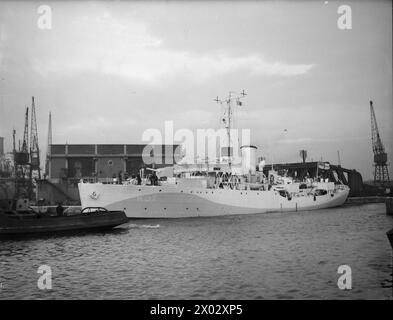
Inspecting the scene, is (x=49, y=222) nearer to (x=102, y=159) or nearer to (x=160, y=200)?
(x=160, y=200)

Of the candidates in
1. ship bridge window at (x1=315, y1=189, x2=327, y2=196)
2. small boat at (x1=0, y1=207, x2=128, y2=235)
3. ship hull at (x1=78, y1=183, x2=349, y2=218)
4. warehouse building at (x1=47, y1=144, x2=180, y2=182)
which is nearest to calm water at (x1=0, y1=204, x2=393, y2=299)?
small boat at (x1=0, y1=207, x2=128, y2=235)

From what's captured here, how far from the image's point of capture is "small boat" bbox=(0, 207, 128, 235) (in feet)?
Result: 84.8

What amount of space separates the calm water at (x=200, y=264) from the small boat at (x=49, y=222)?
32.9 inches

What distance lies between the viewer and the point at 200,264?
16875 mm

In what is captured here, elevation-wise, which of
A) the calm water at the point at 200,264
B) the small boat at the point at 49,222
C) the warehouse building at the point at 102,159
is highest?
the warehouse building at the point at 102,159

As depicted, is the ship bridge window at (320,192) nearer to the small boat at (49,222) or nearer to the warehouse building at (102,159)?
the warehouse building at (102,159)

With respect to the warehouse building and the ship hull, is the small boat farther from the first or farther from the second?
the warehouse building

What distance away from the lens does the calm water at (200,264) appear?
12766 millimetres

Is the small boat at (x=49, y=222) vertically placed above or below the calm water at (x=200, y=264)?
above

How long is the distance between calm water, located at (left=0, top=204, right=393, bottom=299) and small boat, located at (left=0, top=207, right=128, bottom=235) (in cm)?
83

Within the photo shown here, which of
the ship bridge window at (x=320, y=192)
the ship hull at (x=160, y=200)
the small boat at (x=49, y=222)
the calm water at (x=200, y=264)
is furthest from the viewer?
the ship bridge window at (x=320, y=192)

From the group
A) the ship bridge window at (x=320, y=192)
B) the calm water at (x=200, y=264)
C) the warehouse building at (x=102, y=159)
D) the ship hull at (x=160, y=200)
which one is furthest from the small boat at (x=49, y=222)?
the ship bridge window at (x=320, y=192)

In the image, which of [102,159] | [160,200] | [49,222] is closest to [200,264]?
[49,222]
